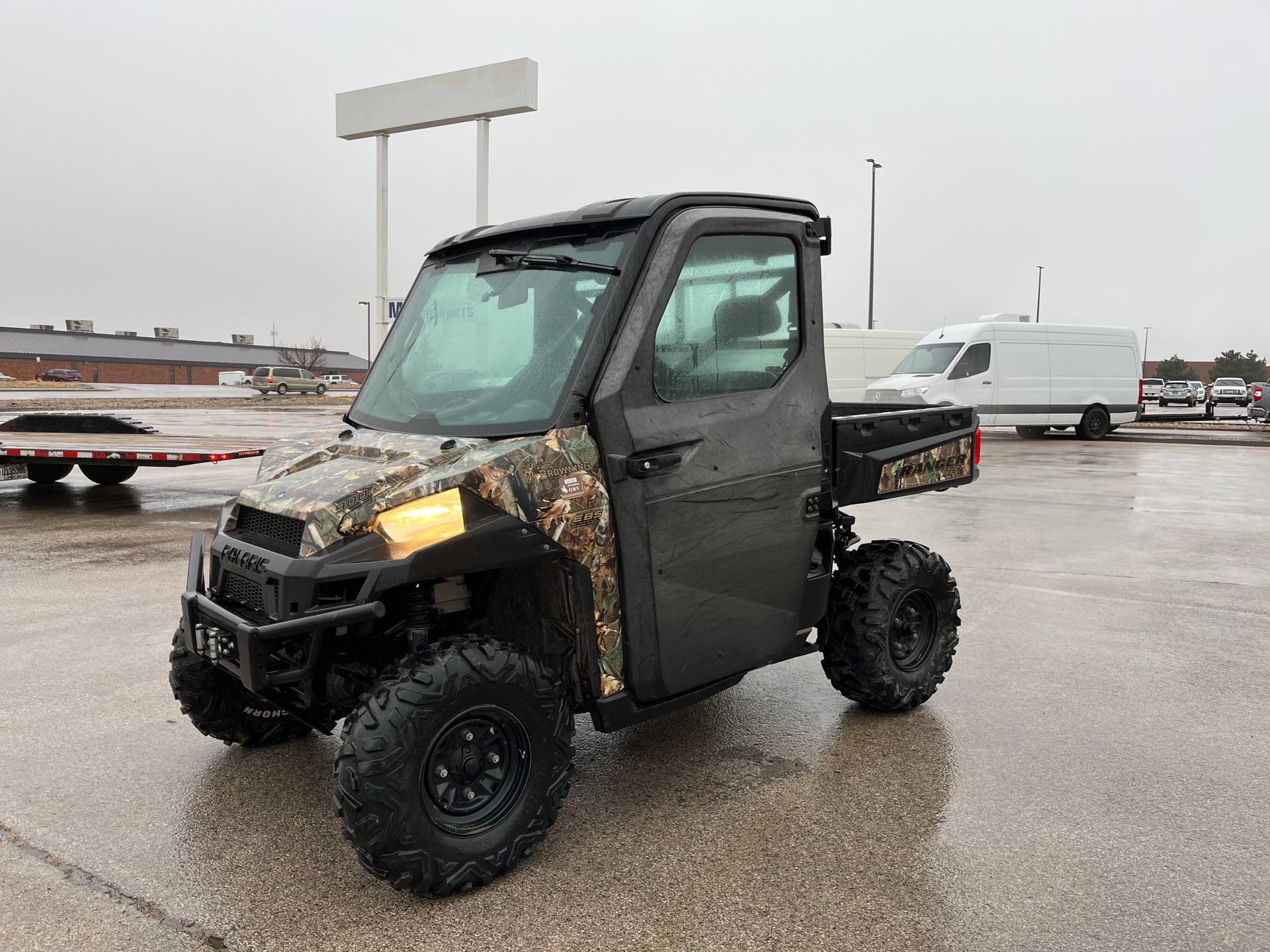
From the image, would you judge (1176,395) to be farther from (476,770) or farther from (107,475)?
(476,770)

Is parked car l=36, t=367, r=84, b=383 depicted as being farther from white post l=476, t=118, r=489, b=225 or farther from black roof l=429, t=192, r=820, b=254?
black roof l=429, t=192, r=820, b=254

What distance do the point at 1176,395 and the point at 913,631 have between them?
54.9 m

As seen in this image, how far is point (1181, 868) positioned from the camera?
3154 millimetres

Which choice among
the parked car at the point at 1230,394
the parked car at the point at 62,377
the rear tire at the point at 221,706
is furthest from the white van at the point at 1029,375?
the parked car at the point at 62,377

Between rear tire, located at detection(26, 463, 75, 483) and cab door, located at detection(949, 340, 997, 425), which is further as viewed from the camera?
cab door, located at detection(949, 340, 997, 425)

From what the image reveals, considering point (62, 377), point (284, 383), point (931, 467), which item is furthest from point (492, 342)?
point (62, 377)

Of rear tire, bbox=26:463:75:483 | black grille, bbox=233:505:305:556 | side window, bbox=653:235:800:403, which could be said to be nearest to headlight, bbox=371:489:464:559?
black grille, bbox=233:505:305:556

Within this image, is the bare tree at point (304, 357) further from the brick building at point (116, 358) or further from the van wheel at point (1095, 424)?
the van wheel at point (1095, 424)

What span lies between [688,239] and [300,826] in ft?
8.01

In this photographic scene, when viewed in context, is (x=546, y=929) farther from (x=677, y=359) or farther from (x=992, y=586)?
(x=992, y=586)

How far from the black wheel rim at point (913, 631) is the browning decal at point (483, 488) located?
1.74 metres

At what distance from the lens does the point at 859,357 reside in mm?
22969

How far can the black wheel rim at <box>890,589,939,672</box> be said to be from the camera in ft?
14.8

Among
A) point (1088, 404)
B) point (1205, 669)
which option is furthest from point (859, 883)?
point (1088, 404)
